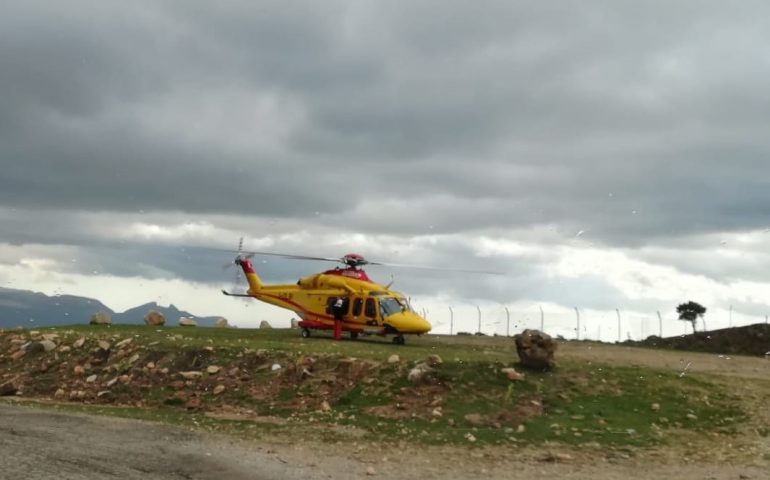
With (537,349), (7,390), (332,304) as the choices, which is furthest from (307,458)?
(332,304)

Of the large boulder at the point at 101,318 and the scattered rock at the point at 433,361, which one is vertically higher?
the large boulder at the point at 101,318

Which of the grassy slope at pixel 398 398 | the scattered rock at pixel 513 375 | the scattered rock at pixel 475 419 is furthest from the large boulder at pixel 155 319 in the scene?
the scattered rock at pixel 475 419

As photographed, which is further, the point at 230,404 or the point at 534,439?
the point at 230,404

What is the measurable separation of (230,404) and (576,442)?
9363mm

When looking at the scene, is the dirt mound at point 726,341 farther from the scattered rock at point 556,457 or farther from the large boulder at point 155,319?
the scattered rock at point 556,457

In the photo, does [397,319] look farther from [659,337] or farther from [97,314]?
[659,337]

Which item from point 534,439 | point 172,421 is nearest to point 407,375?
point 534,439

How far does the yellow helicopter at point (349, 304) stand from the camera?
2942 cm

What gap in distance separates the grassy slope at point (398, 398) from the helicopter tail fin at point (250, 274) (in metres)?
13.7

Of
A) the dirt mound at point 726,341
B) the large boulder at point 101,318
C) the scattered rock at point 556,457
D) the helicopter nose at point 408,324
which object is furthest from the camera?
the dirt mound at point 726,341

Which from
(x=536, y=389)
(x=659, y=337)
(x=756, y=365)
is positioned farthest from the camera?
(x=659, y=337)

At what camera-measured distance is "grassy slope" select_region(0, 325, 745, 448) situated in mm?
16156

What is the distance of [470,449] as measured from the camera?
1450 centimetres

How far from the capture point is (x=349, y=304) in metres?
30.9
